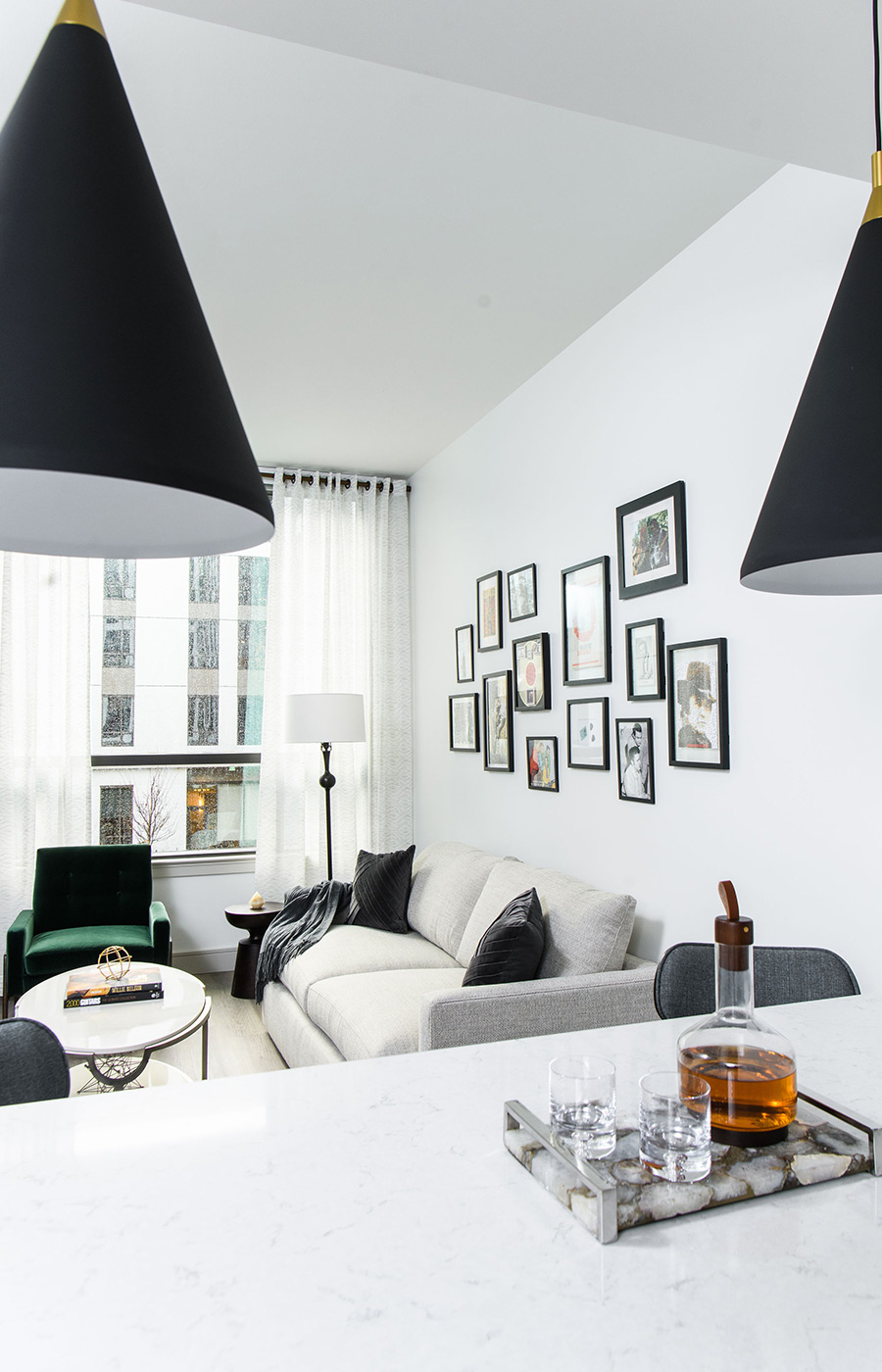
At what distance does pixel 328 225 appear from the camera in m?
2.87

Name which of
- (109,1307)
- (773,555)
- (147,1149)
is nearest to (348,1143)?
(147,1149)

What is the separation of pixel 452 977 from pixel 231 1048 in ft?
3.93

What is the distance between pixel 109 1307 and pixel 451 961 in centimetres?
315

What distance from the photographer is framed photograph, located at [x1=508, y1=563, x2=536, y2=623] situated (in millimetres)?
3961

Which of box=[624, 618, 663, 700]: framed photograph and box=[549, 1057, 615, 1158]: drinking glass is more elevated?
box=[624, 618, 663, 700]: framed photograph

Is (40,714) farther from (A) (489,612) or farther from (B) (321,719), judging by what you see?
(A) (489,612)

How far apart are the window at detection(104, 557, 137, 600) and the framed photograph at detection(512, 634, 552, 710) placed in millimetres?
2416

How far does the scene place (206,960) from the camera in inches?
205

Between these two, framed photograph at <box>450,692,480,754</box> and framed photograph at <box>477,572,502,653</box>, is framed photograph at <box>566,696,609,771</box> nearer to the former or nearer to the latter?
framed photograph at <box>477,572,502,653</box>

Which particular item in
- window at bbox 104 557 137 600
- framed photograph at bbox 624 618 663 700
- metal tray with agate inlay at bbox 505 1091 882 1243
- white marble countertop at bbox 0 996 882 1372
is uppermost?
window at bbox 104 557 137 600

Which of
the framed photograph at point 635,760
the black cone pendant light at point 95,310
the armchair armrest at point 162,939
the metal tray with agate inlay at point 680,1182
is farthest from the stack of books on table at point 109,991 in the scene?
the black cone pendant light at point 95,310

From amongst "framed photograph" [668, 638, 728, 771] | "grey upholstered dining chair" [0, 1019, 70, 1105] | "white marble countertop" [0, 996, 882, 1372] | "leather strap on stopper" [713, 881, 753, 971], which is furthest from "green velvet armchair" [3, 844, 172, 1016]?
"leather strap on stopper" [713, 881, 753, 971]

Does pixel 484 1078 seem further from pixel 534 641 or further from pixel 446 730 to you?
pixel 446 730

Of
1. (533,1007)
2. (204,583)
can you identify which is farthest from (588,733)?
(204,583)
